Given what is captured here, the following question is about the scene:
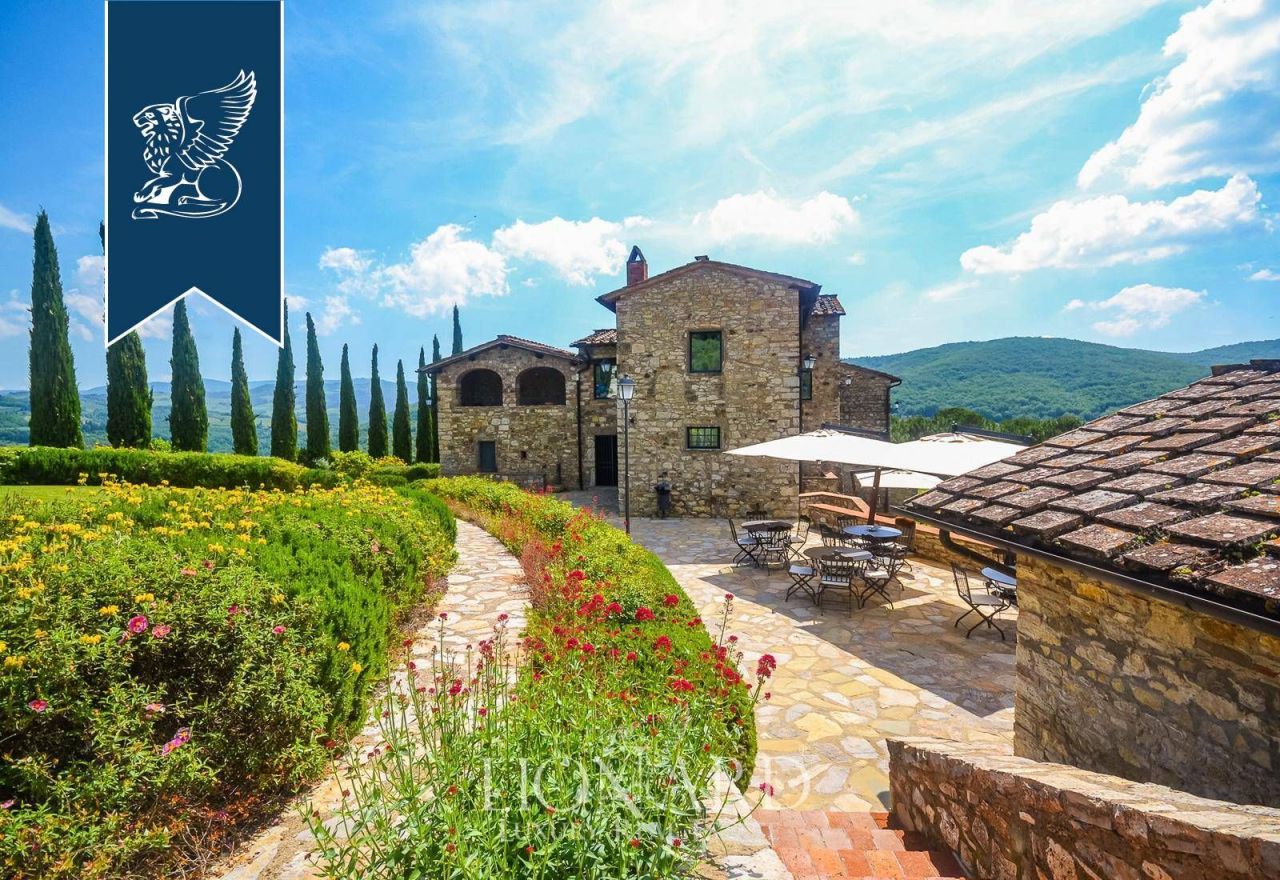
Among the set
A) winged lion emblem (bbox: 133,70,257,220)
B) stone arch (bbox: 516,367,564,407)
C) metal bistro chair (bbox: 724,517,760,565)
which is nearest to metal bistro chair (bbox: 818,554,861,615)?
metal bistro chair (bbox: 724,517,760,565)

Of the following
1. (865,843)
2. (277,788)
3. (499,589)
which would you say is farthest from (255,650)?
(499,589)

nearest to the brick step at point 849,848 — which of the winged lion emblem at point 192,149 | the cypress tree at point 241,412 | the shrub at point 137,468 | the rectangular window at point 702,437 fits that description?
the winged lion emblem at point 192,149

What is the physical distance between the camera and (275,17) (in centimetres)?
802

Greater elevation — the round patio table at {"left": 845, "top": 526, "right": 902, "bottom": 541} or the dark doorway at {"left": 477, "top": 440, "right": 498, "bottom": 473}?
the dark doorway at {"left": 477, "top": 440, "right": 498, "bottom": 473}

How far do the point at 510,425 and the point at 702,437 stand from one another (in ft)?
28.2

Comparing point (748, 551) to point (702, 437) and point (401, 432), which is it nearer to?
point (702, 437)

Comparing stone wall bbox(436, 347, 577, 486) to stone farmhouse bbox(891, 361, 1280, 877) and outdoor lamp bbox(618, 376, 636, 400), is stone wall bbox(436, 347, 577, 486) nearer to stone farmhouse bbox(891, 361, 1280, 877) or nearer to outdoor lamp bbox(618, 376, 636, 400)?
outdoor lamp bbox(618, 376, 636, 400)

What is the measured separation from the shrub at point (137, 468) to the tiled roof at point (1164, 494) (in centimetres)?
1808

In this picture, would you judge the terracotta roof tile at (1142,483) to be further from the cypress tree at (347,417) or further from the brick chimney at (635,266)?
the cypress tree at (347,417)

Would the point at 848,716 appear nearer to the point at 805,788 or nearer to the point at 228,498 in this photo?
the point at 805,788

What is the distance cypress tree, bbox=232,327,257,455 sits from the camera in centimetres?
2733

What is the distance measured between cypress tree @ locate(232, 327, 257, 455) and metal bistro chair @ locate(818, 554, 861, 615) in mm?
28891

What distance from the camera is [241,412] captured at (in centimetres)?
2833

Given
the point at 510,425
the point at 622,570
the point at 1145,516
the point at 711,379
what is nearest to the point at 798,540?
the point at 711,379
